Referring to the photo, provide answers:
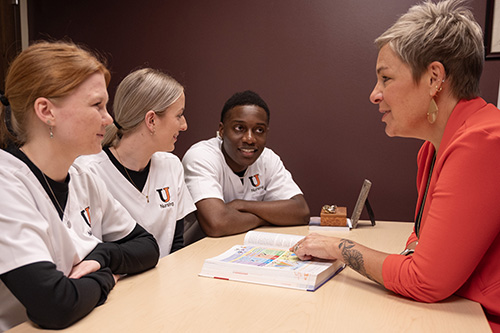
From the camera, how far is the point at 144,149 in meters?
2.04

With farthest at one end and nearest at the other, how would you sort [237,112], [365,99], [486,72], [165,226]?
[365,99] → [486,72] → [237,112] → [165,226]

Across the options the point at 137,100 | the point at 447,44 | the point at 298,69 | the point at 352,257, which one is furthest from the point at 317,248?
the point at 298,69

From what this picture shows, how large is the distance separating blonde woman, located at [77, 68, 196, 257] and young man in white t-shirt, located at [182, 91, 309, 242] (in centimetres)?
21

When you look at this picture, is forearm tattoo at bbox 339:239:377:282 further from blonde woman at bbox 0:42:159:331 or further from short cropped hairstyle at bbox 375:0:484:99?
blonde woman at bbox 0:42:159:331

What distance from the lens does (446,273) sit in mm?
1122

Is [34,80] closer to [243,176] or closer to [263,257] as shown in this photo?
[263,257]

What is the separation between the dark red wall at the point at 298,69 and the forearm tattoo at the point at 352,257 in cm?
183

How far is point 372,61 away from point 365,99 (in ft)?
0.85

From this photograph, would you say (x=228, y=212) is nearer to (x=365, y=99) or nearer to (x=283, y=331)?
(x=283, y=331)

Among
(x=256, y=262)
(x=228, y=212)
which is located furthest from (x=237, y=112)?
(x=256, y=262)

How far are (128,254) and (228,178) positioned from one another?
1.15 metres

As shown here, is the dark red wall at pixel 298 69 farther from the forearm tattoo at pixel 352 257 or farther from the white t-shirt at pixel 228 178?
the forearm tattoo at pixel 352 257

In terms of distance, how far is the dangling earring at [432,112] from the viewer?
51.1 inches

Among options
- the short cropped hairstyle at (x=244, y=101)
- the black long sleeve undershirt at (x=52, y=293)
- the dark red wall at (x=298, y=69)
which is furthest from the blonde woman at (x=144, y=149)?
the dark red wall at (x=298, y=69)
